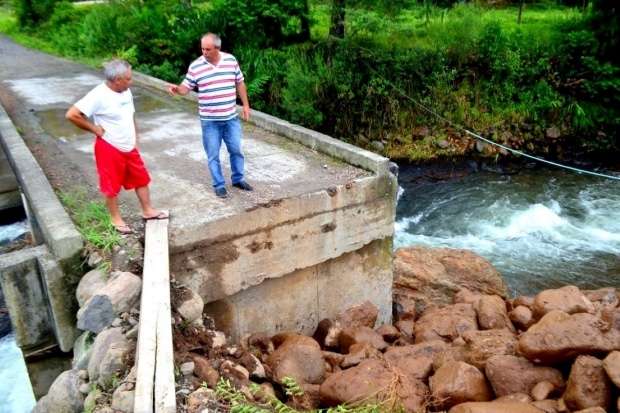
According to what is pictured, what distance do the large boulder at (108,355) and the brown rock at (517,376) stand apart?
2945 mm

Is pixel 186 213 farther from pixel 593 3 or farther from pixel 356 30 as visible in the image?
pixel 593 3

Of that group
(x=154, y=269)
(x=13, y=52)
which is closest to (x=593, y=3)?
(x=154, y=269)

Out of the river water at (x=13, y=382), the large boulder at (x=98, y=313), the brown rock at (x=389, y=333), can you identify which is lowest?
the river water at (x=13, y=382)

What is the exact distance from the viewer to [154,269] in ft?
15.7

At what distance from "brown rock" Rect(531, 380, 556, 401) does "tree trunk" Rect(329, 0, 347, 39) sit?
1215 centimetres

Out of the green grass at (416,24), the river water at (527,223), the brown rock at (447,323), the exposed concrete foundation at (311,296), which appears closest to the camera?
the exposed concrete foundation at (311,296)

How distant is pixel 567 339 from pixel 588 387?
42 centimetres

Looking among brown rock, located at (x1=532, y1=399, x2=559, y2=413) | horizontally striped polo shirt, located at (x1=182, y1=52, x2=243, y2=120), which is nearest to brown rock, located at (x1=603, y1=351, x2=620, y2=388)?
brown rock, located at (x1=532, y1=399, x2=559, y2=413)

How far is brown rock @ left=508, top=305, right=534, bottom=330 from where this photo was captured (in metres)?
6.55

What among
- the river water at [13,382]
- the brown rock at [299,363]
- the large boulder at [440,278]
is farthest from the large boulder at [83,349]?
the large boulder at [440,278]

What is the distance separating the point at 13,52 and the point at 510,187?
1724 centimetres

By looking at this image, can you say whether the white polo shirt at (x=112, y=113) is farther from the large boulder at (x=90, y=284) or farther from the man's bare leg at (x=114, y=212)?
the large boulder at (x=90, y=284)

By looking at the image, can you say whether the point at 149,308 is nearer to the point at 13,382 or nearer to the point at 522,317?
the point at 522,317

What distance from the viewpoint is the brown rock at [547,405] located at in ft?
14.6
